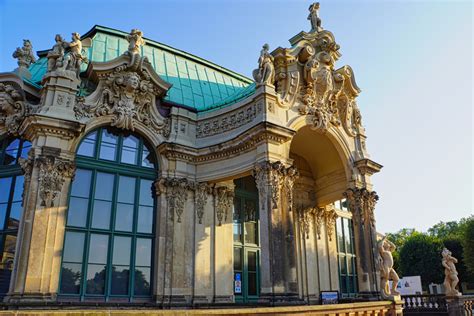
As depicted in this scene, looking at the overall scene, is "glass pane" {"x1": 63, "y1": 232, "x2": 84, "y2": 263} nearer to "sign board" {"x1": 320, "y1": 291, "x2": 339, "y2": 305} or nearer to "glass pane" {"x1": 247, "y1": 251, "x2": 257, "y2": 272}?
"glass pane" {"x1": 247, "y1": 251, "x2": 257, "y2": 272}

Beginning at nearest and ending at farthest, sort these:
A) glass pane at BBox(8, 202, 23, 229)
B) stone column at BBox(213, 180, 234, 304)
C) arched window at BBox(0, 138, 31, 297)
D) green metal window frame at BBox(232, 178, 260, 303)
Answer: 1. arched window at BBox(0, 138, 31, 297)
2. glass pane at BBox(8, 202, 23, 229)
3. stone column at BBox(213, 180, 234, 304)
4. green metal window frame at BBox(232, 178, 260, 303)

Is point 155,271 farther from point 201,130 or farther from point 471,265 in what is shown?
point 471,265

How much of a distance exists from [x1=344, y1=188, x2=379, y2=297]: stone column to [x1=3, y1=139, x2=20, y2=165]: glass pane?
13.6 metres

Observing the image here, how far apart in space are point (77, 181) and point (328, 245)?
12.2 meters

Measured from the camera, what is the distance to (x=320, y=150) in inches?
747

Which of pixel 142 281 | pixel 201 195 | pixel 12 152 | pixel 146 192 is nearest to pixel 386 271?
pixel 201 195

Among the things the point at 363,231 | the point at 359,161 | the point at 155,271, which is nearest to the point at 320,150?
the point at 359,161

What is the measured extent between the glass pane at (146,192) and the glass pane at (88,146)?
88.7 inches

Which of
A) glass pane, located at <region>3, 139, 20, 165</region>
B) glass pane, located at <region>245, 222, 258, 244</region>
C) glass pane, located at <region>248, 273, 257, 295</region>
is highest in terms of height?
glass pane, located at <region>3, 139, 20, 165</region>

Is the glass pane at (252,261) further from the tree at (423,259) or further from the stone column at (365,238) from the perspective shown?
the tree at (423,259)

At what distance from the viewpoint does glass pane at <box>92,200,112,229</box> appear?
14695 millimetres

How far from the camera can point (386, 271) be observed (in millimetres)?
16906

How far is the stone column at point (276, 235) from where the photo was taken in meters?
13.0

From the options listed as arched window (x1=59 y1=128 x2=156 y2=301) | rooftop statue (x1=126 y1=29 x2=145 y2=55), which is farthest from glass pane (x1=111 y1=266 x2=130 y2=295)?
rooftop statue (x1=126 y1=29 x2=145 y2=55)
